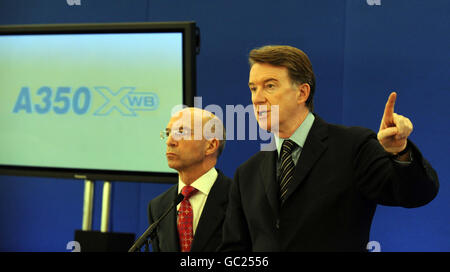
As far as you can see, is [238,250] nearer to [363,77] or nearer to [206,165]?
[206,165]

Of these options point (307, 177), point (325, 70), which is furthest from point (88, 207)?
point (325, 70)

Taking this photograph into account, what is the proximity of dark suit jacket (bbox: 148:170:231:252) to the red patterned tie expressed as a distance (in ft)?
0.07

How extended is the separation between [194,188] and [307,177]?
0.53 meters

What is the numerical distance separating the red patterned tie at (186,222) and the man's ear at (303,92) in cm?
54

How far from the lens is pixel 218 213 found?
6.26 feet

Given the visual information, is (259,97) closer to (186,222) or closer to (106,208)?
(186,222)

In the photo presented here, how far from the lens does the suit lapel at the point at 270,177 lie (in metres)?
1.58

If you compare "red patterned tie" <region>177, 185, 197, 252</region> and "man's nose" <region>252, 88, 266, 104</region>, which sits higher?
"man's nose" <region>252, 88, 266, 104</region>

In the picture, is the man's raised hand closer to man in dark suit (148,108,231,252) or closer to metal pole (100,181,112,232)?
man in dark suit (148,108,231,252)

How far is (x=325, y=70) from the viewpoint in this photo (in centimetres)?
314

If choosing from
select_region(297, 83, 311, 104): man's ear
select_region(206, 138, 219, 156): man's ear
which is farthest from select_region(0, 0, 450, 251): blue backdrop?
select_region(297, 83, 311, 104): man's ear

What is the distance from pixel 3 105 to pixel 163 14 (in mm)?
1166

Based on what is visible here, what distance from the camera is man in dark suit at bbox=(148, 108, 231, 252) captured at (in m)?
1.89
